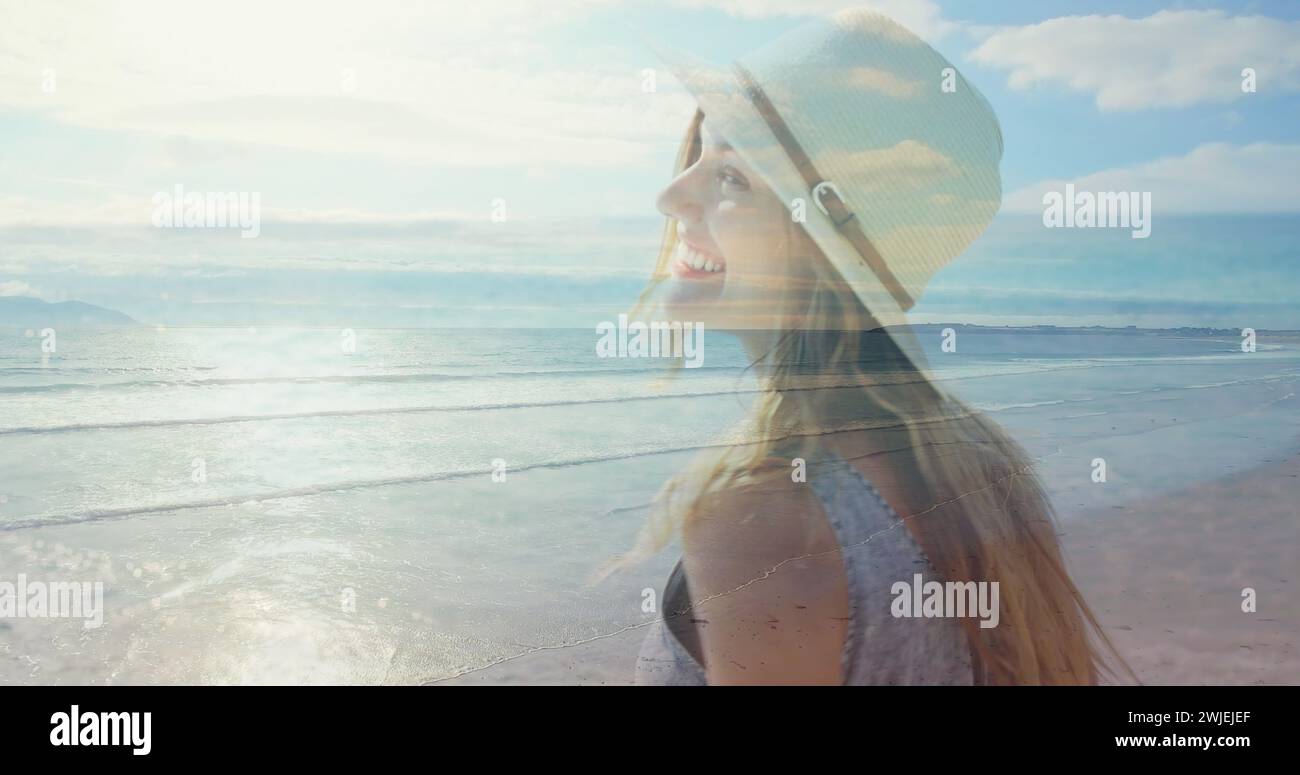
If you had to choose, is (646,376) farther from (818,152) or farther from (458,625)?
(818,152)

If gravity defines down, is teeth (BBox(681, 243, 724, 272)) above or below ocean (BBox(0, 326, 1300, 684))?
above

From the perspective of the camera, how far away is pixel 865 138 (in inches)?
70.7

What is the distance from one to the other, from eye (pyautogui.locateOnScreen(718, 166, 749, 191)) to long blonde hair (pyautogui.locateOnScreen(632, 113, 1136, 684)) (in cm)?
16

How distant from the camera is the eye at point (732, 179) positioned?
194 cm

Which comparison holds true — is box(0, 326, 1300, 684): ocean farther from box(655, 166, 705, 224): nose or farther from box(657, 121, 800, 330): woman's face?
box(655, 166, 705, 224): nose

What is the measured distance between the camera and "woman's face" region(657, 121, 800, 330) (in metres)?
1.90

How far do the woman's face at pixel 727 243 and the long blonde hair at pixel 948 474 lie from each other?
0.06 metres

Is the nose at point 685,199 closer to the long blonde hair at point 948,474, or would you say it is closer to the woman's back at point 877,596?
the long blonde hair at point 948,474

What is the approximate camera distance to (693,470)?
2.05 meters
